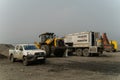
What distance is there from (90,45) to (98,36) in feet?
6.50

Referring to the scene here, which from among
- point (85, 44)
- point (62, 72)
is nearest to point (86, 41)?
point (85, 44)

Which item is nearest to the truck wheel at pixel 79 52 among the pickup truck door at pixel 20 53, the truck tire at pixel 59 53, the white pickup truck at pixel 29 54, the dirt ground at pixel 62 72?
the truck tire at pixel 59 53

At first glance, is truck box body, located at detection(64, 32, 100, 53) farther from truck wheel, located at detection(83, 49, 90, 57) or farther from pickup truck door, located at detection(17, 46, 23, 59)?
pickup truck door, located at detection(17, 46, 23, 59)

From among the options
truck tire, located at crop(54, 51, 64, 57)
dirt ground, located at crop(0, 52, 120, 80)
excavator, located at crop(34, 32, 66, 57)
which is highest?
excavator, located at crop(34, 32, 66, 57)

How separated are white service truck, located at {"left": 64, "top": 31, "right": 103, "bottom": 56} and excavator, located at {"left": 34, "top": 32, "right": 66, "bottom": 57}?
10.3ft

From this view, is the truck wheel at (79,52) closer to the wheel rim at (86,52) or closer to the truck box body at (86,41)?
the truck box body at (86,41)

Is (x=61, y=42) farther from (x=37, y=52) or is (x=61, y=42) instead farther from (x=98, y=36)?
(x=37, y=52)

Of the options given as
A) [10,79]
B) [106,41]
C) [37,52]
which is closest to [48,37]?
[106,41]

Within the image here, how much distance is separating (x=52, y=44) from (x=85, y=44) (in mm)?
4751

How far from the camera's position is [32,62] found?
17688 millimetres

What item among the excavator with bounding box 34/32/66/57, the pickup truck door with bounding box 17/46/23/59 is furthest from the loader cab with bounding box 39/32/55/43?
the pickup truck door with bounding box 17/46/23/59

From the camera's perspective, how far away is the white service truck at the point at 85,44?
27609 mm

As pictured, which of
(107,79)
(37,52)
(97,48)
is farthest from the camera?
(97,48)

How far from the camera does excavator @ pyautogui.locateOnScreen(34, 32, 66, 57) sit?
88.1 ft
